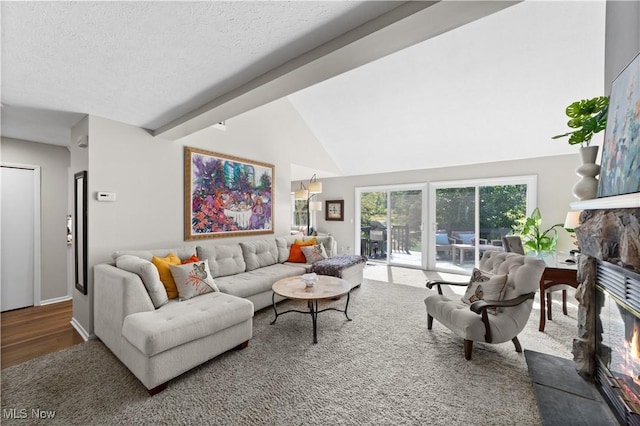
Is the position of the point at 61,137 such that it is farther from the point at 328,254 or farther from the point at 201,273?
the point at 328,254

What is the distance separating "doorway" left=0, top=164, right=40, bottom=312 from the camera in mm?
3469

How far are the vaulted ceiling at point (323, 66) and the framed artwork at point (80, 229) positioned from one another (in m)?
0.74

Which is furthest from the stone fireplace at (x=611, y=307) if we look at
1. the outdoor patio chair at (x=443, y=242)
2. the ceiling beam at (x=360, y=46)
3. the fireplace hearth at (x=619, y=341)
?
the outdoor patio chair at (x=443, y=242)

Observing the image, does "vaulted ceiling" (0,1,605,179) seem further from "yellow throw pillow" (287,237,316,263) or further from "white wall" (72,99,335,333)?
"yellow throw pillow" (287,237,316,263)

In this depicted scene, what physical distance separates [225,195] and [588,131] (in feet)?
13.5

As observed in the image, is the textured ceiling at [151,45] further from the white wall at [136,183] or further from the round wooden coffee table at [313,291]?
the round wooden coffee table at [313,291]

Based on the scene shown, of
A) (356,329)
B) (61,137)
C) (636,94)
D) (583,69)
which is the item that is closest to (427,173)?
(583,69)

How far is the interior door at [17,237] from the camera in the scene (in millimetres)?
3467

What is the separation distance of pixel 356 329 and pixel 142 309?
82.7 inches

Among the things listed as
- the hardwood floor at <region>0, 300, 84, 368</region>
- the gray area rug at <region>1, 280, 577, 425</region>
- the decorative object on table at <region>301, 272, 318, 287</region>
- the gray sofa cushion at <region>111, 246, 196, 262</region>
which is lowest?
the hardwood floor at <region>0, 300, 84, 368</region>

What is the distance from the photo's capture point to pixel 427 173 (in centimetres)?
588

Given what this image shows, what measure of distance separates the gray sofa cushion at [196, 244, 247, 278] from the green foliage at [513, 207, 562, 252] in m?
4.73

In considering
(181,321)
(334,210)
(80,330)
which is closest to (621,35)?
(181,321)

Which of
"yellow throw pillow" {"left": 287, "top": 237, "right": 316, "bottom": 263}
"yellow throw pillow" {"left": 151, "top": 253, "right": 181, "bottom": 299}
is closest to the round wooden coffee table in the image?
"yellow throw pillow" {"left": 151, "top": 253, "right": 181, "bottom": 299}
